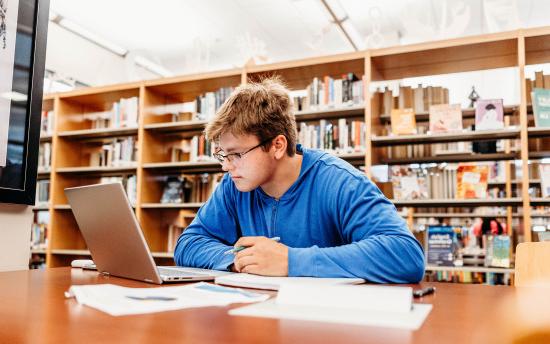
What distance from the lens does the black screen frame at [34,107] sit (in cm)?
170

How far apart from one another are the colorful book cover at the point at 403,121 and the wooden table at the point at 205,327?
2695 mm

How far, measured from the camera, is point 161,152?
438 centimetres

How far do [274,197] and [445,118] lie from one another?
7.13 ft

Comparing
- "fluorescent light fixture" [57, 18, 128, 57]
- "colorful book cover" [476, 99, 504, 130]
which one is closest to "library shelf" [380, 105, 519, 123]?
"colorful book cover" [476, 99, 504, 130]

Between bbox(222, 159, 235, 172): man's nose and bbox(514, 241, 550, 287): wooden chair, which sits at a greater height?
bbox(222, 159, 235, 172): man's nose

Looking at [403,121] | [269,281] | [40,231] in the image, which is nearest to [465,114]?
[403,121]

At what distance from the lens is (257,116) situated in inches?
62.3

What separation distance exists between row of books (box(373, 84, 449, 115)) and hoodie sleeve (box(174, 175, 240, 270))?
7.24 ft

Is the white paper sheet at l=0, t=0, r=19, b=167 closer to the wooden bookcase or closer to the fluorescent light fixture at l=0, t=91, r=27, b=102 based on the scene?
the fluorescent light fixture at l=0, t=91, r=27, b=102

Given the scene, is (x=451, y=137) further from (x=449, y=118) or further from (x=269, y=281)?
(x=269, y=281)

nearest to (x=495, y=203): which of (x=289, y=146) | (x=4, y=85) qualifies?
(x=289, y=146)

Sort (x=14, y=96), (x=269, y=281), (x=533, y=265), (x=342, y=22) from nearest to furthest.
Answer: (x=269, y=281) → (x=533, y=265) → (x=14, y=96) → (x=342, y=22)

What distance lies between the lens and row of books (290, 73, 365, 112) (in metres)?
3.59

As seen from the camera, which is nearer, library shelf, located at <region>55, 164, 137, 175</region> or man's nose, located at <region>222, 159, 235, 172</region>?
man's nose, located at <region>222, 159, 235, 172</region>
